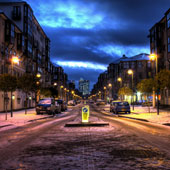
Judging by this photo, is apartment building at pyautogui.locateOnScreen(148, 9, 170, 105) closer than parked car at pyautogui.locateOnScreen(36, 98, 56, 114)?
No

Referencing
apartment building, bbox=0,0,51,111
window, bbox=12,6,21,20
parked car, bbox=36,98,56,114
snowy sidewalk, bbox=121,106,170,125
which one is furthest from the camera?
window, bbox=12,6,21,20

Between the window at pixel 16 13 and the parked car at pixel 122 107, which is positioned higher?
the window at pixel 16 13

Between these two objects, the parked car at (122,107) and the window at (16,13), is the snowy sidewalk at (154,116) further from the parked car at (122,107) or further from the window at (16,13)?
the window at (16,13)

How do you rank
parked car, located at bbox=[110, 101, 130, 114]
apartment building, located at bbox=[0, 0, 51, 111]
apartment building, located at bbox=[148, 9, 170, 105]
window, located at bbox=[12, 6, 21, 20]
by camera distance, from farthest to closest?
1. window, located at bbox=[12, 6, 21, 20]
2. apartment building, located at bbox=[148, 9, 170, 105]
3. apartment building, located at bbox=[0, 0, 51, 111]
4. parked car, located at bbox=[110, 101, 130, 114]

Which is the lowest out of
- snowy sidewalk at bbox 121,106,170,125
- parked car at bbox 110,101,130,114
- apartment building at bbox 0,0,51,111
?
snowy sidewalk at bbox 121,106,170,125

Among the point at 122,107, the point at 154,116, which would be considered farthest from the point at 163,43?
the point at 154,116

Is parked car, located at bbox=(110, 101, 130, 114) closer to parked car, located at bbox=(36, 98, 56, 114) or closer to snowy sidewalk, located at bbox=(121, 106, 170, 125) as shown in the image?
snowy sidewalk, located at bbox=(121, 106, 170, 125)

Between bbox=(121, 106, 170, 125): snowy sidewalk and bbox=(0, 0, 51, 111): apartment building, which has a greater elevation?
bbox=(0, 0, 51, 111): apartment building

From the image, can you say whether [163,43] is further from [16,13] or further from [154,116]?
[154,116]

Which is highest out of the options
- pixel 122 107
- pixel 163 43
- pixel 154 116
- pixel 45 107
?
pixel 163 43

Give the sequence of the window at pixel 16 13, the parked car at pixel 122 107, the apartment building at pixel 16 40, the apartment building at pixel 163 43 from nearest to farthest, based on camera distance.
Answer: the parked car at pixel 122 107
the apartment building at pixel 16 40
the apartment building at pixel 163 43
the window at pixel 16 13

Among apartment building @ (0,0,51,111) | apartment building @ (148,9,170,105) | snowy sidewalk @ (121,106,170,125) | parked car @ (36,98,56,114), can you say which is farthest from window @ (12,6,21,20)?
snowy sidewalk @ (121,106,170,125)

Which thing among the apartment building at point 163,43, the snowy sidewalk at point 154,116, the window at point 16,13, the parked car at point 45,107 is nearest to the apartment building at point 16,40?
the window at point 16,13

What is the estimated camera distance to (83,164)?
6.59 meters
